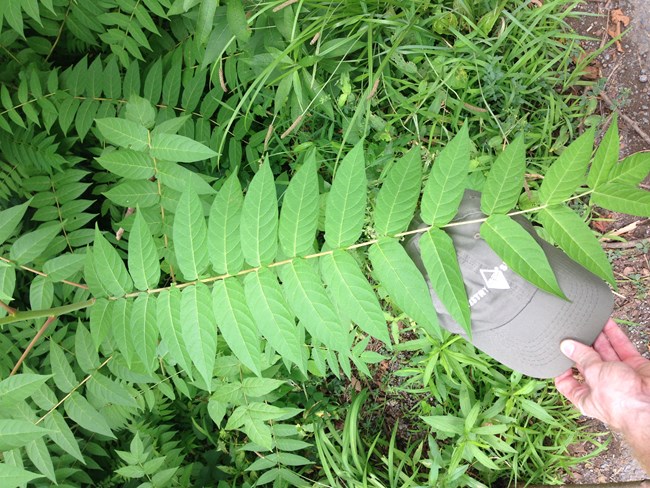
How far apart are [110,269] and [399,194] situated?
1.00 meters

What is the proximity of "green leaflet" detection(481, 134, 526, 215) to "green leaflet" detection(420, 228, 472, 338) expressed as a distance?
0.16m

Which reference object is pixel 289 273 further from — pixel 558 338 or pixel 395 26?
pixel 395 26

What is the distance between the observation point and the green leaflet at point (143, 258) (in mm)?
1646

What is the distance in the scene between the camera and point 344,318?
190 centimetres

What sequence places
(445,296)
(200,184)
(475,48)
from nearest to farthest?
(445,296) → (200,184) → (475,48)

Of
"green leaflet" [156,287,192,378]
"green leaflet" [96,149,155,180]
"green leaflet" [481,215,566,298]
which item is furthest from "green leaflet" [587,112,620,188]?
"green leaflet" [96,149,155,180]

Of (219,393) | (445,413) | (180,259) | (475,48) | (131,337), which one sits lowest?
(445,413)

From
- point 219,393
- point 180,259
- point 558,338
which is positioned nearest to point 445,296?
point 180,259

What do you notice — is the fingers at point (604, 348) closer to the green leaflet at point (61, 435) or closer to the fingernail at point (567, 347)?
the fingernail at point (567, 347)

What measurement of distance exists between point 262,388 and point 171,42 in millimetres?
1991

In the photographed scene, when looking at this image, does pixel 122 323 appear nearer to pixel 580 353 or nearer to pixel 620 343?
pixel 580 353

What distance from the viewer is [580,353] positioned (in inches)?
83.8

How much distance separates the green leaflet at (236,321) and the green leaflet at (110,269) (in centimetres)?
38

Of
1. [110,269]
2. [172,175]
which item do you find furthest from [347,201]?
[172,175]
